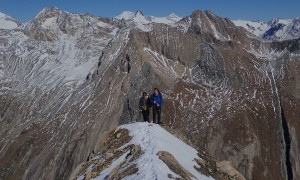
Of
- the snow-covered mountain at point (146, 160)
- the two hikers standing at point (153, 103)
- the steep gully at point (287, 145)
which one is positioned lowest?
the snow-covered mountain at point (146, 160)

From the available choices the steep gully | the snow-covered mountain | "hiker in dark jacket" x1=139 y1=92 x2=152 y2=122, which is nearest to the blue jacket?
"hiker in dark jacket" x1=139 y1=92 x2=152 y2=122

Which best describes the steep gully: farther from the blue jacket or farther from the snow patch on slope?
the snow patch on slope

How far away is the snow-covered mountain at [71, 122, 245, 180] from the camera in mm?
25359

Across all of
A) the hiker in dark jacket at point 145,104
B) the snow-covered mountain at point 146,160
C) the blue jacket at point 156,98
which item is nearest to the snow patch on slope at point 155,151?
the snow-covered mountain at point 146,160

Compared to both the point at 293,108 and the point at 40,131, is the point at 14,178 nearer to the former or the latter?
the point at 40,131

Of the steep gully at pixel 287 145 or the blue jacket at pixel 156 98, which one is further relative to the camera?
the steep gully at pixel 287 145

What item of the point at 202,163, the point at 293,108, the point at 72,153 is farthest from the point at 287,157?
the point at 202,163

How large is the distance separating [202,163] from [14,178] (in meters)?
153

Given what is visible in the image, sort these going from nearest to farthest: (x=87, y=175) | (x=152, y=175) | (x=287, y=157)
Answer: (x=152, y=175) → (x=87, y=175) → (x=287, y=157)

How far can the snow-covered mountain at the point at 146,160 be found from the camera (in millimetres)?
25359

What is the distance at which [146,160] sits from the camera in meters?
26.6

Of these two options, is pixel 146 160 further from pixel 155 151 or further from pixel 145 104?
pixel 145 104

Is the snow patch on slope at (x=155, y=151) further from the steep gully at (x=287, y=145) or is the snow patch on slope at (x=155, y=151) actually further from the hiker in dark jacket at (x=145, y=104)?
the steep gully at (x=287, y=145)

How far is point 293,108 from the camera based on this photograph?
18000 cm
